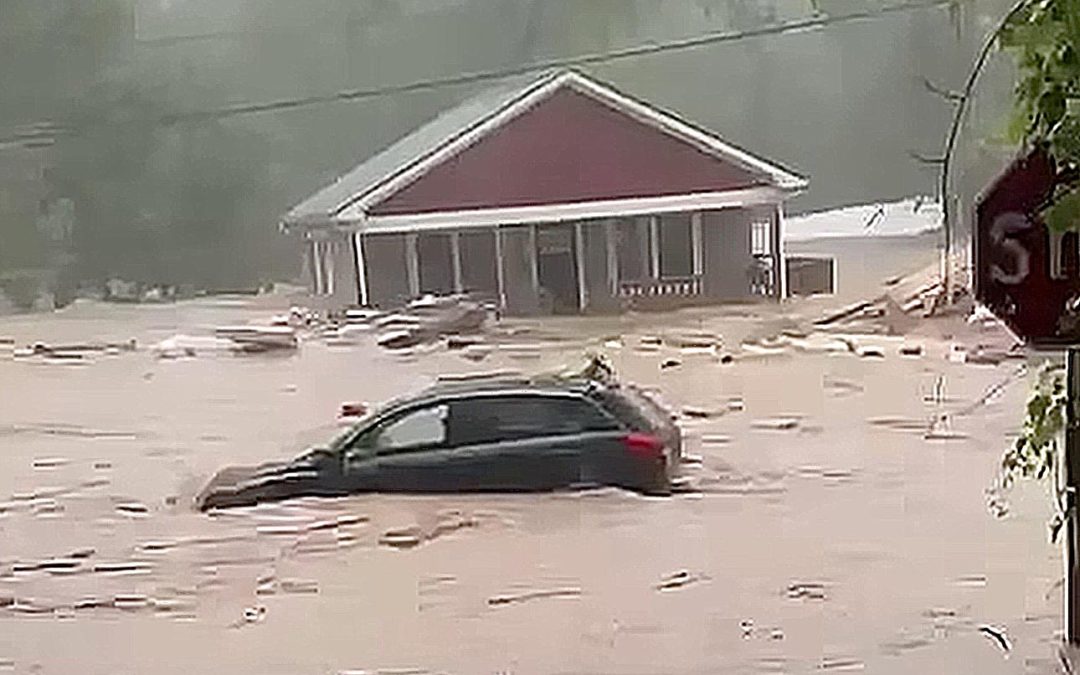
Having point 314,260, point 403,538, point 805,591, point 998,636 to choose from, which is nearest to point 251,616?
point 403,538

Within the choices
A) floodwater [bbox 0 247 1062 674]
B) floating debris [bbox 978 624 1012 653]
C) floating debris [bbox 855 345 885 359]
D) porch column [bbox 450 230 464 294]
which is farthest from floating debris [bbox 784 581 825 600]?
porch column [bbox 450 230 464 294]

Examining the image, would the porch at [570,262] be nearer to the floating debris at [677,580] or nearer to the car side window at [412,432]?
the car side window at [412,432]

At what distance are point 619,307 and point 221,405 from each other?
0.50m

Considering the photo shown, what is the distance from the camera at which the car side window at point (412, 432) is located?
236 centimetres

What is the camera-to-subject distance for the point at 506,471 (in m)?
2.39

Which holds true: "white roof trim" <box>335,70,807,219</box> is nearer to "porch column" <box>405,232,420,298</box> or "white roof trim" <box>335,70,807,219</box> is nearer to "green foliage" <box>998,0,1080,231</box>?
"porch column" <box>405,232,420,298</box>

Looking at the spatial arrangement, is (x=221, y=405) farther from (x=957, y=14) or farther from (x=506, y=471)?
(x=957, y=14)

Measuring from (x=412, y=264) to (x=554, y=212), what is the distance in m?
0.19

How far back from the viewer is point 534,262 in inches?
95.0

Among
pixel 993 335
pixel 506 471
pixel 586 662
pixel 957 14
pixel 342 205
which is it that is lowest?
pixel 586 662

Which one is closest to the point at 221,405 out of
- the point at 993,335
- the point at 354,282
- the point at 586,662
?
the point at 354,282

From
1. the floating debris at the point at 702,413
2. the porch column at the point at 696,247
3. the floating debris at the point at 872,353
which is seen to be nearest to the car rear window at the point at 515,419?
the floating debris at the point at 702,413

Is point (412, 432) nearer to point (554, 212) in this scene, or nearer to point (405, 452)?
point (405, 452)

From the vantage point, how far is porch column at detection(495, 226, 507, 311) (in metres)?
2.43
